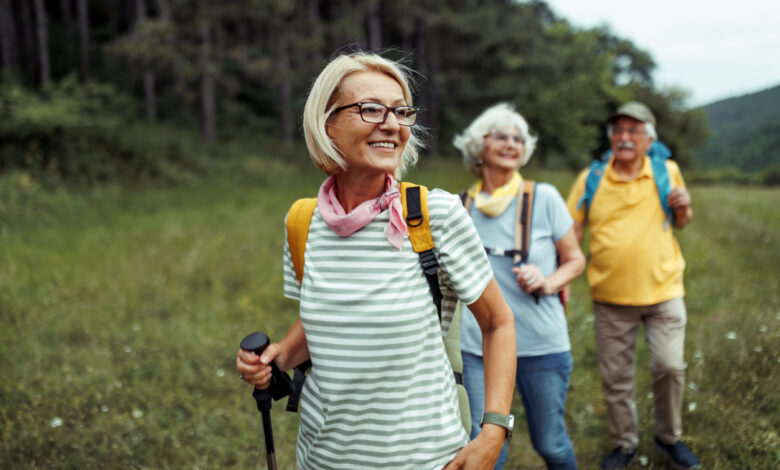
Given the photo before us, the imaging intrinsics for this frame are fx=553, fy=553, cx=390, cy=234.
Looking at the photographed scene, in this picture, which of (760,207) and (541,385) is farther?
(760,207)

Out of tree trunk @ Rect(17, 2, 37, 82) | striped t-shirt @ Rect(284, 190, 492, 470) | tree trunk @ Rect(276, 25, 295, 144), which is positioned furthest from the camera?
tree trunk @ Rect(17, 2, 37, 82)

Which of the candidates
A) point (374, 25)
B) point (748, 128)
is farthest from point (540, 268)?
point (374, 25)

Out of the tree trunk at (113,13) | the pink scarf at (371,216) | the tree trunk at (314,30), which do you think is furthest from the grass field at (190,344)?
the tree trunk at (113,13)

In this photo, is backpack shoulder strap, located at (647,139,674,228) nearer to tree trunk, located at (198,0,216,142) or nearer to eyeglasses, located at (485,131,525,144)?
eyeglasses, located at (485,131,525,144)

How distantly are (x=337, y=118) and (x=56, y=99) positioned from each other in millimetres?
16705

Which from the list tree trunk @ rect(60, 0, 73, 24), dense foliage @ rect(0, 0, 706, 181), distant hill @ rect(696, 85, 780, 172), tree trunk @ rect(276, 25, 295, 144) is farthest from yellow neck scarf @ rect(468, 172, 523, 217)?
tree trunk @ rect(60, 0, 73, 24)

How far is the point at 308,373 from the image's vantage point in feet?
6.16

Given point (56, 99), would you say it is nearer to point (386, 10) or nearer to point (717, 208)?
point (386, 10)

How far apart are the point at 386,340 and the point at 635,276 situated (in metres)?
2.45

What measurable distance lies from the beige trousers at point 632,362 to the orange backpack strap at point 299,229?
8.36ft

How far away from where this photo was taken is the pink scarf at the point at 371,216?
5.13ft

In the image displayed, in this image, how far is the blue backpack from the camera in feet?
11.4

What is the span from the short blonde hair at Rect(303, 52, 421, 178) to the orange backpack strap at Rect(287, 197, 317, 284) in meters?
0.15

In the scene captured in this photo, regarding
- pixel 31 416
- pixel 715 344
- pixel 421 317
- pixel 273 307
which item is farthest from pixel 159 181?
pixel 421 317
